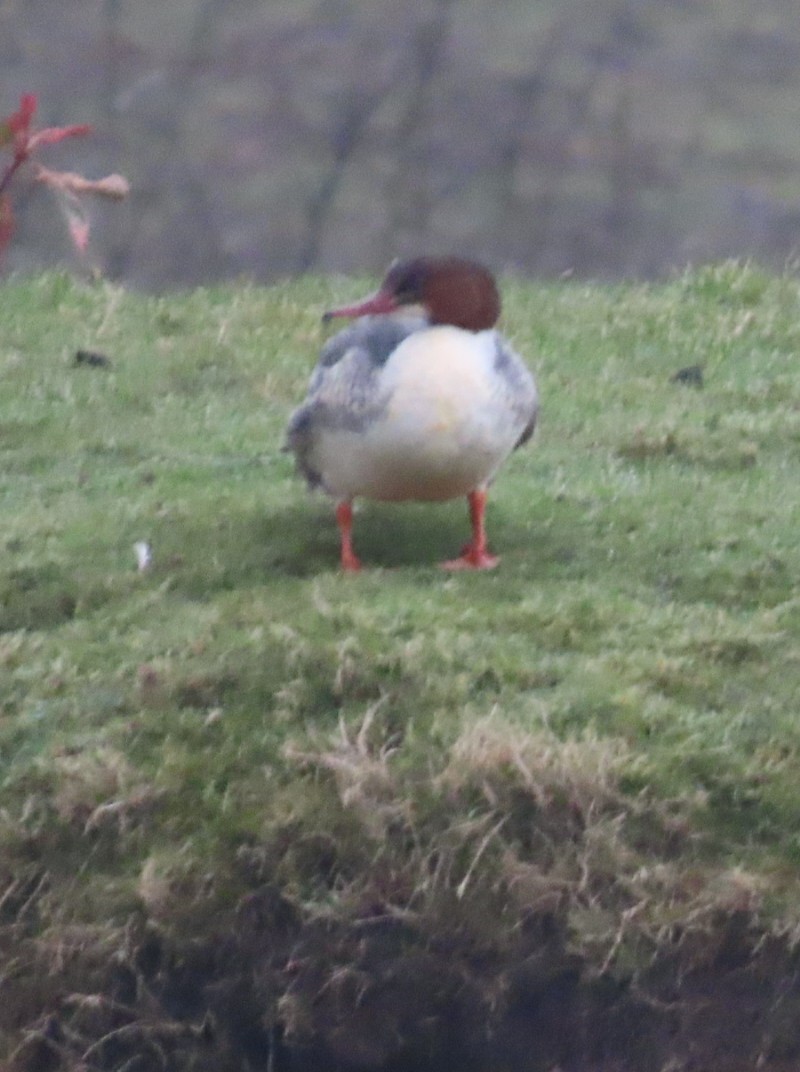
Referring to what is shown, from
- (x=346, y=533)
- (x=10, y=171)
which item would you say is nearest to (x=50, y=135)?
(x=10, y=171)

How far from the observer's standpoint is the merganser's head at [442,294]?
4.53 m

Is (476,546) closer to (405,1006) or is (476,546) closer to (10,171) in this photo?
(405,1006)

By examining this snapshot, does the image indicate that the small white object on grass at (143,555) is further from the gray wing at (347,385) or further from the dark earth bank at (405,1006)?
the dark earth bank at (405,1006)

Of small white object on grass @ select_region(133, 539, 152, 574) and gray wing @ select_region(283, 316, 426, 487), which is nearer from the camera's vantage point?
gray wing @ select_region(283, 316, 426, 487)

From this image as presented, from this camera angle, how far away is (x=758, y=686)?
3994 mm

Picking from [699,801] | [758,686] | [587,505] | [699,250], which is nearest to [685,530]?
[587,505]

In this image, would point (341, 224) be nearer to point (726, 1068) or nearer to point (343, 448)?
point (343, 448)

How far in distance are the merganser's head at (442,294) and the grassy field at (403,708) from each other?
0.65m

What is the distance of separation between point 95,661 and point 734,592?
1582 millimetres

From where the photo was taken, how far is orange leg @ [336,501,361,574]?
464 centimetres

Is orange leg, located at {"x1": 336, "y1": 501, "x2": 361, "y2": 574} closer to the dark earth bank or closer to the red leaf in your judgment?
the dark earth bank

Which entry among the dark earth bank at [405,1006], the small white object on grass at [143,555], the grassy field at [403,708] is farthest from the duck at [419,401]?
the dark earth bank at [405,1006]

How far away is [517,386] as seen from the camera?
4.54 m

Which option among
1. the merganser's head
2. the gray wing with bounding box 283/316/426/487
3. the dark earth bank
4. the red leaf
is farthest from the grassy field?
the red leaf
